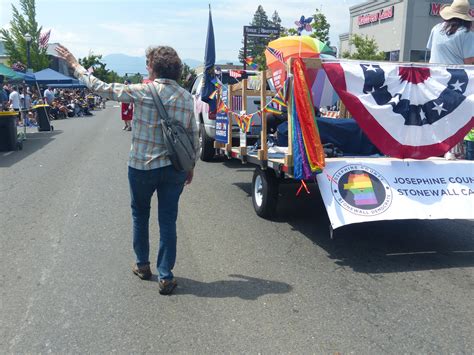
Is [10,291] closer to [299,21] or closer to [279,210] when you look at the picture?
[279,210]

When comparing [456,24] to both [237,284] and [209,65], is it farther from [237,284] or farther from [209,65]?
[237,284]

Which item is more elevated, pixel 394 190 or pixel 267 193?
pixel 394 190

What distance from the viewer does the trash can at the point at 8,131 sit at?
12750mm

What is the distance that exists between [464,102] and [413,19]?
33460mm

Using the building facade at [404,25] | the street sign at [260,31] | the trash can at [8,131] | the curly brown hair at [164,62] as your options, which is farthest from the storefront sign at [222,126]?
the building facade at [404,25]

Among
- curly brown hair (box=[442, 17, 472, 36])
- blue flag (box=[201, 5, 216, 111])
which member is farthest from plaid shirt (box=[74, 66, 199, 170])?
curly brown hair (box=[442, 17, 472, 36])

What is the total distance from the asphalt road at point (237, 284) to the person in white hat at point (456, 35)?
7.05 feet

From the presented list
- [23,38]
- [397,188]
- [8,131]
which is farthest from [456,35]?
[23,38]

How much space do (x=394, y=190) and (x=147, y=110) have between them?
8.78ft

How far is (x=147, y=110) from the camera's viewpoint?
385cm

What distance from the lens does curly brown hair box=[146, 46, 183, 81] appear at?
3836 millimetres

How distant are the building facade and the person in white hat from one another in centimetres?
3061

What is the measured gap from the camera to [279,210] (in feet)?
21.9

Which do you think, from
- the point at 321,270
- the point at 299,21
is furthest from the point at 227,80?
the point at 321,270
